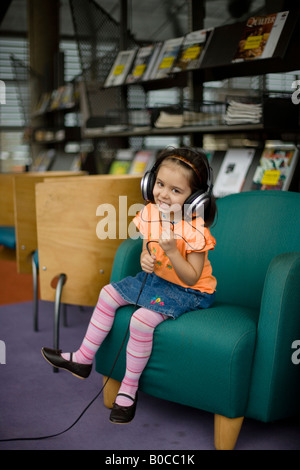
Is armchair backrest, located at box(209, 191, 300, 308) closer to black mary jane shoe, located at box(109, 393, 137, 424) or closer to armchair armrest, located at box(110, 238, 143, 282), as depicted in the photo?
armchair armrest, located at box(110, 238, 143, 282)

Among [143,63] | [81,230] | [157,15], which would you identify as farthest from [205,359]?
[157,15]

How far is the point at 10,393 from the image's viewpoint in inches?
88.1

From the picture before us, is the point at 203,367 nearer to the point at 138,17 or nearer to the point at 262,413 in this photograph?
the point at 262,413

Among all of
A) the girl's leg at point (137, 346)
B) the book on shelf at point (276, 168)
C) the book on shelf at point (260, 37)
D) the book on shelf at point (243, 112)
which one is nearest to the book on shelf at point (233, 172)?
the book on shelf at point (276, 168)

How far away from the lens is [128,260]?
209 cm

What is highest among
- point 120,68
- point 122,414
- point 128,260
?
point 120,68

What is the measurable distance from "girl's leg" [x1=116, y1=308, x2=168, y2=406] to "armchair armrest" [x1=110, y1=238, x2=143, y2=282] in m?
0.26

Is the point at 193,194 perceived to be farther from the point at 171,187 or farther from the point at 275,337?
the point at 275,337

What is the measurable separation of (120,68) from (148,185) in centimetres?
252

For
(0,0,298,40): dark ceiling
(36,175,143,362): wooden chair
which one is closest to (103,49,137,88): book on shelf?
(36,175,143,362): wooden chair

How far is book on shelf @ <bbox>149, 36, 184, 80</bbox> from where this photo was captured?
358 cm

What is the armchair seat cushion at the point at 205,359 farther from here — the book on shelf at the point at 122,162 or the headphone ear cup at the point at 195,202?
the book on shelf at the point at 122,162
